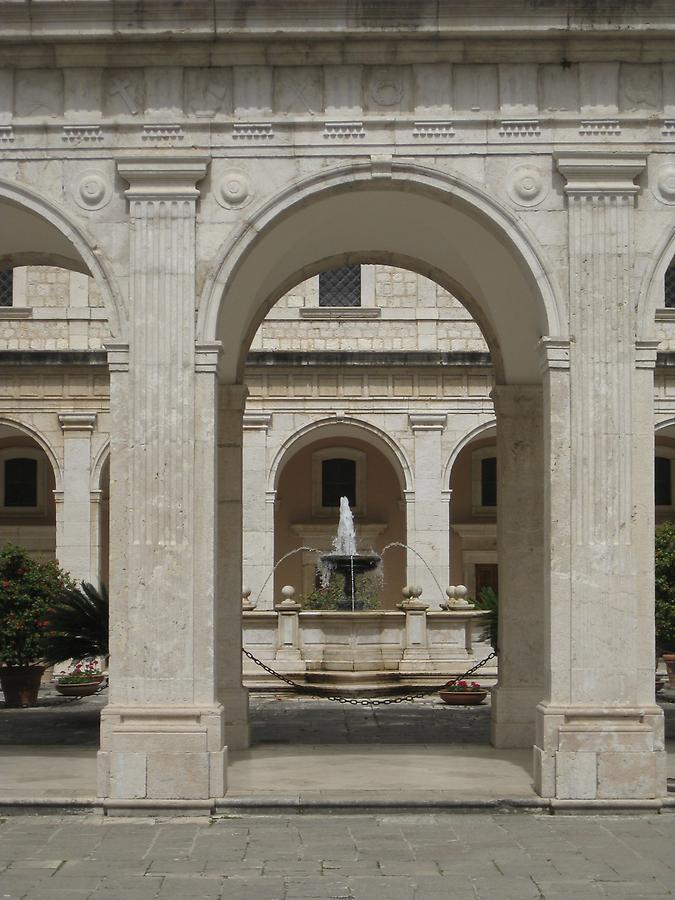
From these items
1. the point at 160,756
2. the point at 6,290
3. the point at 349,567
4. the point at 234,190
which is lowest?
the point at 160,756

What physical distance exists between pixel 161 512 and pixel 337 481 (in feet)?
66.7

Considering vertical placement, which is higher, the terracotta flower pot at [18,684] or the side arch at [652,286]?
the side arch at [652,286]

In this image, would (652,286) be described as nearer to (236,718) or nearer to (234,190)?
(234,190)

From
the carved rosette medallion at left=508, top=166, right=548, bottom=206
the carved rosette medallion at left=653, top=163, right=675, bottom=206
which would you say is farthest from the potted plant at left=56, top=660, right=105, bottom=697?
the carved rosette medallion at left=653, top=163, right=675, bottom=206

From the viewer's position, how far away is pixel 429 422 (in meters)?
28.1

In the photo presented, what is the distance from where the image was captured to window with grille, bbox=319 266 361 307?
1141 inches

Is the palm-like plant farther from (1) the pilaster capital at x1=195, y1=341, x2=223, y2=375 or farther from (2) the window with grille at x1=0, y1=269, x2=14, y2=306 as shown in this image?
(2) the window with grille at x1=0, y1=269, x2=14, y2=306

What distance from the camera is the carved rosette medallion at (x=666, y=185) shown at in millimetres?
11672

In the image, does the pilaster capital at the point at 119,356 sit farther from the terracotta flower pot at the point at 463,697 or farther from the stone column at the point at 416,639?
the stone column at the point at 416,639

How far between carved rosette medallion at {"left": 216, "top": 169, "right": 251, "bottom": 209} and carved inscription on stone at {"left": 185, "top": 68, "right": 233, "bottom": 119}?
0.56m

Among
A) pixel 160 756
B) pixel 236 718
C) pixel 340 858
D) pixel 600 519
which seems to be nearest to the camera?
pixel 340 858

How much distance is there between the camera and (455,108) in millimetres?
11766

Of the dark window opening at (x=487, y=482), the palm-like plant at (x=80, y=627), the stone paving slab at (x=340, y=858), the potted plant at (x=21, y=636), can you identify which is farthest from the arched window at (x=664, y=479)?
the stone paving slab at (x=340, y=858)

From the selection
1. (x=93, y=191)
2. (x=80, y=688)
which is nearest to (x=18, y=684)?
(x=80, y=688)
